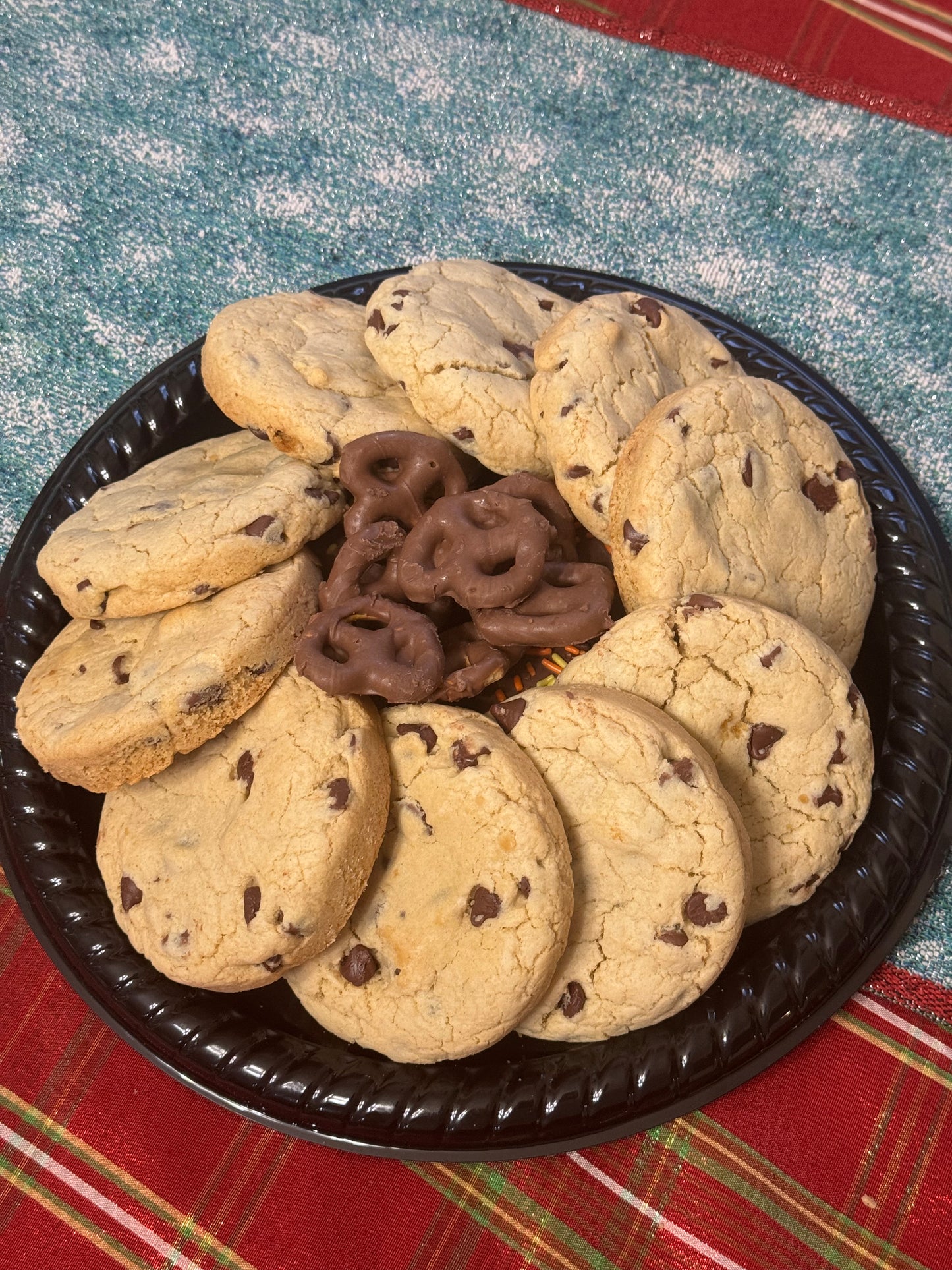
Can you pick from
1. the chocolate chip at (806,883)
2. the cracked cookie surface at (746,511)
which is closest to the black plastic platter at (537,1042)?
the chocolate chip at (806,883)

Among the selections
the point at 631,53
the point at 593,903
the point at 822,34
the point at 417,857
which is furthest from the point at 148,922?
the point at 822,34

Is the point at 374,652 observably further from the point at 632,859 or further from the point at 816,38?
the point at 816,38

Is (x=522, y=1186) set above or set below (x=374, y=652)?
below

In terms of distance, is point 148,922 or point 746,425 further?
point 746,425

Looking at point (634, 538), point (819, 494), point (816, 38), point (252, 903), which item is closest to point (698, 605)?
point (634, 538)

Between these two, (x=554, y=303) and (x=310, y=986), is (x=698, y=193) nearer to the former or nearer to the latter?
(x=554, y=303)

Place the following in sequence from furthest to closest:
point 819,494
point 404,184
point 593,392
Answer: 1. point 404,184
2. point 819,494
3. point 593,392

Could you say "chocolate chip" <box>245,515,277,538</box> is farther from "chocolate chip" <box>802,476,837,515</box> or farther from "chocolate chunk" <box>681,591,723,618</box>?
"chocolate chip" <box>802,476,837,515</box>

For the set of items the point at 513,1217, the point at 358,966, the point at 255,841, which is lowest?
the point at 513,1217

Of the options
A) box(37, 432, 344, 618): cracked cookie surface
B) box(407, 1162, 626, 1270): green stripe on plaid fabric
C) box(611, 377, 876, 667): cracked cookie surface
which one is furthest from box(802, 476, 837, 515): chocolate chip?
box(407, 1162, 626, 1270): green stripe on plaid fabric
